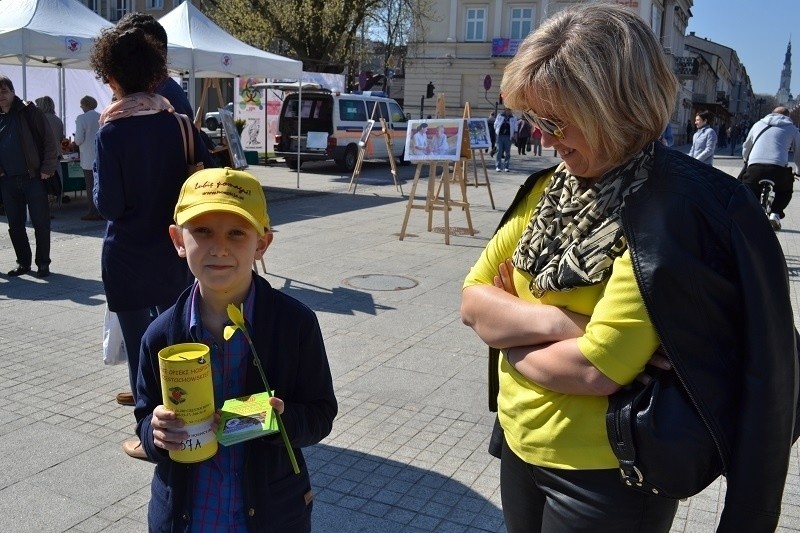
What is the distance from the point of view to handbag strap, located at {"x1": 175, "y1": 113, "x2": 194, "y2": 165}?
11.7 feet

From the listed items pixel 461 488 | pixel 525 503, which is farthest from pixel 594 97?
pixel 461 488

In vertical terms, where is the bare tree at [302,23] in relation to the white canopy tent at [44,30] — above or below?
above

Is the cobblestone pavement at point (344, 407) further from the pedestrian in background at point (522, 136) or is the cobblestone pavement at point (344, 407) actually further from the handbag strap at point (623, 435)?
the pedestrian in background at point (522, 136)

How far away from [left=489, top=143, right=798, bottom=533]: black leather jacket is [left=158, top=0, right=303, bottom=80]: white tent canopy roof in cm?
1175

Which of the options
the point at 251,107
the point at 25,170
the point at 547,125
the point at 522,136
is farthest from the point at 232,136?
the point at 522,136

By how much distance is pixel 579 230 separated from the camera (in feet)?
5.24

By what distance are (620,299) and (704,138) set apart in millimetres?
11206

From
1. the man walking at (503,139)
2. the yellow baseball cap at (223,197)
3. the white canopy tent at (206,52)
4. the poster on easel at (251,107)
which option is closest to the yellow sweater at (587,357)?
the yellow baseball cap at (223,197)

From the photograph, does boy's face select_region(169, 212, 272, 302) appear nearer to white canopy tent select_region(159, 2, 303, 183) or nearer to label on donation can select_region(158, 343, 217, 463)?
label on donation can select_region(158, 343, 217, 463)

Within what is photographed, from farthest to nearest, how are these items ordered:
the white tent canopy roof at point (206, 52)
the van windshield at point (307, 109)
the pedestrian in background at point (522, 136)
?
1. the pedestrian in background at point (522, 136)
2. the van windshield at point (307, 109)
3. the white tent canopy roof at point (206, 52)

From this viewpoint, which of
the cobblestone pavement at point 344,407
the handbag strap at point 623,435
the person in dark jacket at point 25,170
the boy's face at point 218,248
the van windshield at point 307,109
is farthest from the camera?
the van windshield at point 307,109

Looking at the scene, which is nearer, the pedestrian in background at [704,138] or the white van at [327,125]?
the pedestrian in background at [704,138]

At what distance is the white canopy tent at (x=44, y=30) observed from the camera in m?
10.3

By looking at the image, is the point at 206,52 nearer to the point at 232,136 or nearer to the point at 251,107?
the point at 232,136
